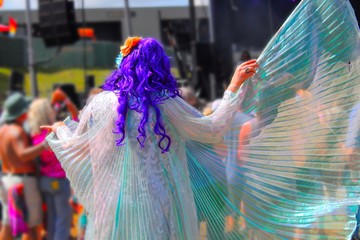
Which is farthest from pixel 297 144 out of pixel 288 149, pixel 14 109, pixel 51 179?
pixel 14 109

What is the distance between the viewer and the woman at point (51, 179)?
21.1 feet

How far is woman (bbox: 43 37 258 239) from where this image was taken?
Answer: 3.31m

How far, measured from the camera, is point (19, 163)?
639 centimetres

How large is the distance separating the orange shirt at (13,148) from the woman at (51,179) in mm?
114

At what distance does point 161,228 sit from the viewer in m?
3.33

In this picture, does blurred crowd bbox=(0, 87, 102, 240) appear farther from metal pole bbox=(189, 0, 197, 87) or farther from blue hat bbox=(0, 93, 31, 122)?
metal pole bbox=(189, 0, 197, 87)

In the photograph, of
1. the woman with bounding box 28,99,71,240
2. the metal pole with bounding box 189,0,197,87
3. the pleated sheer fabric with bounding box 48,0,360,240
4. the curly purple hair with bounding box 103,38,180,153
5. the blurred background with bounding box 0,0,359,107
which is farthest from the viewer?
the metal pole with bounding box 189,0,197,87

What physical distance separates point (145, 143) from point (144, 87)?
273 millimetres

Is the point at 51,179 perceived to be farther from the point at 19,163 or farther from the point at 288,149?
the point at 288,149

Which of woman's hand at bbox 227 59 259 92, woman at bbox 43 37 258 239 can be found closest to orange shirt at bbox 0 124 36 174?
woman at bbox 43 37 258 239

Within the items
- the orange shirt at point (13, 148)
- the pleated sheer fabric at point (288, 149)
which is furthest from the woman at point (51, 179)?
the pleated sheer fabric at point (288, 149)

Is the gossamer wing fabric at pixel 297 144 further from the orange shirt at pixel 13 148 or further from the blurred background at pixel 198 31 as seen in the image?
the orange shirt at pixel 13 148

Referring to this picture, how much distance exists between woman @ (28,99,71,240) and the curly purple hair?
316 centimetres

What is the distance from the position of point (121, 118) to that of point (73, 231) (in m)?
5.68
